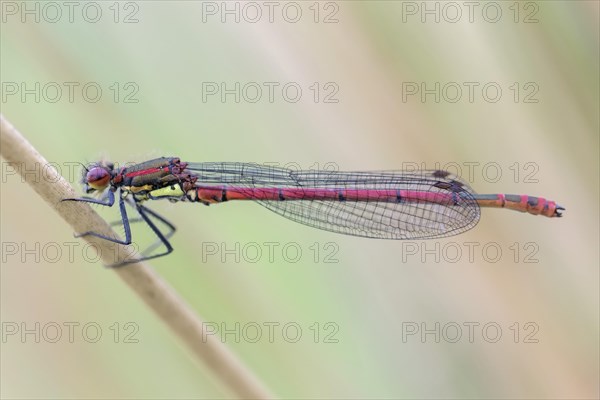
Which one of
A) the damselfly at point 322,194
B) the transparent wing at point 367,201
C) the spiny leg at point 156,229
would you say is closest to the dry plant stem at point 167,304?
the spiny leg at point 156,229

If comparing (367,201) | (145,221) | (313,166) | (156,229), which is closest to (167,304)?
(156,229)

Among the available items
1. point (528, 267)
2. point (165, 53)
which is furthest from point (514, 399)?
point (165, 53)

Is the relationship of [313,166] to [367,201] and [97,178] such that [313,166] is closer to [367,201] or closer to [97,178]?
[367,201]

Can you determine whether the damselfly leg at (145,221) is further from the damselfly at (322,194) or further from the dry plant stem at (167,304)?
the dry plant stem at (167,304)

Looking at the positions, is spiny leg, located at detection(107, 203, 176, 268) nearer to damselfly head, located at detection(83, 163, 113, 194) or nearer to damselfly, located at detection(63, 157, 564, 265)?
damselfly, located at detection(63, 157, 564, 265)

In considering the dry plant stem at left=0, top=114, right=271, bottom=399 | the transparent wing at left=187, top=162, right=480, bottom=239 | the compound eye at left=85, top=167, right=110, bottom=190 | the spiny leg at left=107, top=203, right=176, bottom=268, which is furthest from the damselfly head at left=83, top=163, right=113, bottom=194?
the dry plant stem at left=0, top=114, right=271, bottom=399

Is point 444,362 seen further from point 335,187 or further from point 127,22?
point 127,22
